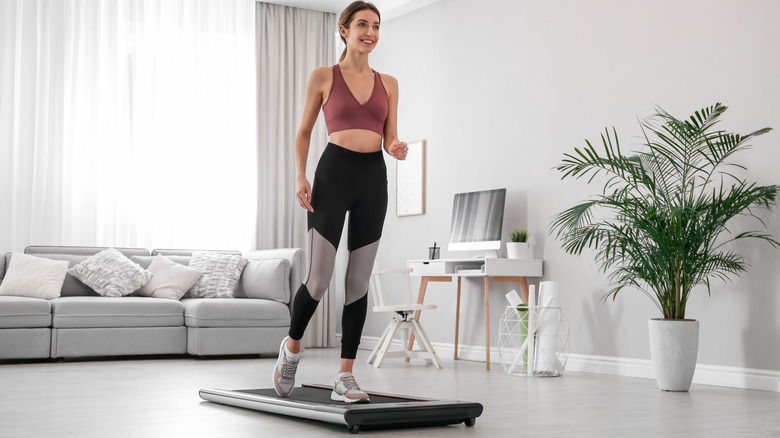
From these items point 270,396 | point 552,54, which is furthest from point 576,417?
point 552,54

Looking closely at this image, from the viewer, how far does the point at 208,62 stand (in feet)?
26.8

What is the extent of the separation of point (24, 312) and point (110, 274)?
86 cm

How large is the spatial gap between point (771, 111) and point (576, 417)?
2.33 metres

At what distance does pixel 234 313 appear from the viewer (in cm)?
670

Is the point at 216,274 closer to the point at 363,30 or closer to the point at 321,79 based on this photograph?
the point at 321,79

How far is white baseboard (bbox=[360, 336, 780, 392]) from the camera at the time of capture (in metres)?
4.79

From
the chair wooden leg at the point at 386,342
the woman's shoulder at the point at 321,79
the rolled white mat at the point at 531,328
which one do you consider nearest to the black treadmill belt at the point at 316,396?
the woman's shoulder at the point at 321,79

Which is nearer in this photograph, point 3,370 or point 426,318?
point 3,370

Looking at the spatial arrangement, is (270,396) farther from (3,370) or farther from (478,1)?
(478,1)

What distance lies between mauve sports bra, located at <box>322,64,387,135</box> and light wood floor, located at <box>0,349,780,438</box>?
1103 mm

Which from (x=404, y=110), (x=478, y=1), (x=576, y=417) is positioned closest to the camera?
(x=576, y=417)

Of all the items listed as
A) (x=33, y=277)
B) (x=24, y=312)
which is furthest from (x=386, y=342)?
(x=33, y=277)

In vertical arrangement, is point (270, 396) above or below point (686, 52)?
below

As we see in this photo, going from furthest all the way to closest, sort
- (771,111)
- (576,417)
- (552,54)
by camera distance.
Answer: (552,54), (771,111), (576,417)
